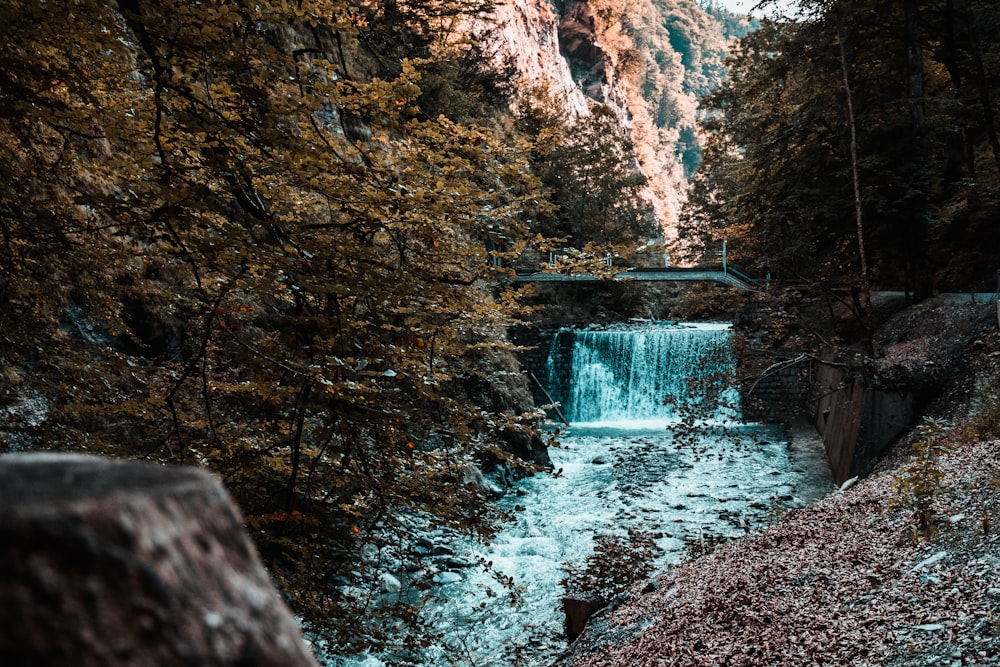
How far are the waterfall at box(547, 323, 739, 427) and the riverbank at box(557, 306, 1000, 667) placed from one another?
12277 mm

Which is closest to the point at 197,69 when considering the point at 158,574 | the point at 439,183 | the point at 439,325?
the point at 439,183

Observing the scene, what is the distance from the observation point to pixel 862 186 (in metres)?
11.3

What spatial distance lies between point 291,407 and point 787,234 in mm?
10466

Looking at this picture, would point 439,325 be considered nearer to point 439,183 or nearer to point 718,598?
point 439,183

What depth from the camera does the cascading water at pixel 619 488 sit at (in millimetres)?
7117

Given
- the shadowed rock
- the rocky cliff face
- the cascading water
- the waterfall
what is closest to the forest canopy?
the cascading water

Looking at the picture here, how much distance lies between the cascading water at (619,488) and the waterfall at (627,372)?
4 centimetres

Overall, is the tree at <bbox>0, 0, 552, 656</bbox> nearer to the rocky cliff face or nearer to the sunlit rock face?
the rocky cliff face

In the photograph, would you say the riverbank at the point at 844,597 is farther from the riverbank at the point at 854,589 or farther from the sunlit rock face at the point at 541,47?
the sunlit rock face at the point at 541,47

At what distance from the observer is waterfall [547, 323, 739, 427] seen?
1970cm

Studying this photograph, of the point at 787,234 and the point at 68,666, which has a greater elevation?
the point at 787,234

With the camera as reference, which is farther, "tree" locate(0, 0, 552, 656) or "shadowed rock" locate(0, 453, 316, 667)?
"tree" locate(0, 0, 552, 656)

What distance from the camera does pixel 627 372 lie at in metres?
20.8

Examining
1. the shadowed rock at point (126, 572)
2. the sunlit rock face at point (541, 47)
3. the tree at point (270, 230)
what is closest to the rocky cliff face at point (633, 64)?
the sunlit rock face at point (541, 47)
